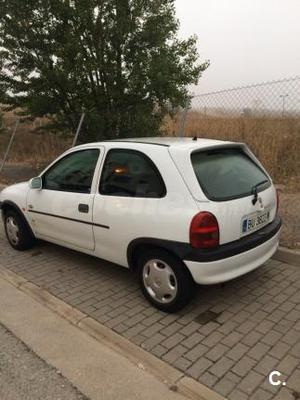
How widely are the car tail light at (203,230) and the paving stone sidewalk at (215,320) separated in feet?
2.41

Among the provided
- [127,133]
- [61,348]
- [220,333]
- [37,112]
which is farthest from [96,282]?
[37,112]

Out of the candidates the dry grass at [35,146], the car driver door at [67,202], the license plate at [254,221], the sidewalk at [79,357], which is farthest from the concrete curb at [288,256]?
the dry grass at [35,146]

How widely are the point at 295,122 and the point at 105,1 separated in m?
4.52

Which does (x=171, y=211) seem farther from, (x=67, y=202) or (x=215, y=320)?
(x=67, y=202)

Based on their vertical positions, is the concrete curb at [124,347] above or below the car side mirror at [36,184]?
below

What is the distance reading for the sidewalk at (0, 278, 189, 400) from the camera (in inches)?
106

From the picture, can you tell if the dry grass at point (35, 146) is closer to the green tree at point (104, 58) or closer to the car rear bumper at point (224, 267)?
the green tree at point (104, 58)

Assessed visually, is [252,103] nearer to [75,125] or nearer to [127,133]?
[127,133]

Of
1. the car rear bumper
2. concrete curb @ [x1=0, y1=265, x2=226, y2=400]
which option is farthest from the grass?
concrete curb @ [x1=0, y1=265, x2=226, y2=400]

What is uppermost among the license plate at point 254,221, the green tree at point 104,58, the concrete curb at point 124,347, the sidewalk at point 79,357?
the green tree at point 104,58

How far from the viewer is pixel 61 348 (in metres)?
3.20

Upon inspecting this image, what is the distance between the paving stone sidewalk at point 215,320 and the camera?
2.81m

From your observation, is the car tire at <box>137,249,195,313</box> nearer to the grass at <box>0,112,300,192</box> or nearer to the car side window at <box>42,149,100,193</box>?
the car side window at <box>42,149,100,193</box>

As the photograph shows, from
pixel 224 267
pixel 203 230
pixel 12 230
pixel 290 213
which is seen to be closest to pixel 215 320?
pixel 224 267
